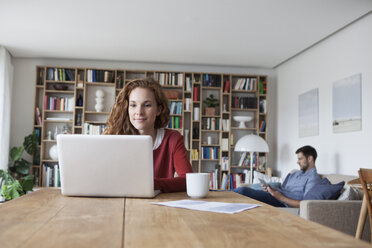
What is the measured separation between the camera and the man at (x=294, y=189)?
12.6 feet

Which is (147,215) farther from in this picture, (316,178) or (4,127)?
(4,127)

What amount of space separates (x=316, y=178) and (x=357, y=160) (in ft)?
2.35

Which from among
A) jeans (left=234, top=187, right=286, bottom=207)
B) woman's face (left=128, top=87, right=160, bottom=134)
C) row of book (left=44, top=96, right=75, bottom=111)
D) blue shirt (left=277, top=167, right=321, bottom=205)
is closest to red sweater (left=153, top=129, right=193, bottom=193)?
woman's face (left=128, top=87, right=160, bottom=134)

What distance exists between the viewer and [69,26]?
5.07 m

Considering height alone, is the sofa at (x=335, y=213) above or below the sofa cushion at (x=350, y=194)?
below

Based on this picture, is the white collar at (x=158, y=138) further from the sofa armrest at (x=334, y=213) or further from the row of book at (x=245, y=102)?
the row of book at (x=245, y=102)

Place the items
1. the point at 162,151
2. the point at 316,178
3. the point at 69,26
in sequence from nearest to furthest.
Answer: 1. the point at 162,151
2. the point at 316,178
3. the point at 69,26

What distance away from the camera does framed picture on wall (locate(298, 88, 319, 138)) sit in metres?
5.52

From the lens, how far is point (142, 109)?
1.83 m

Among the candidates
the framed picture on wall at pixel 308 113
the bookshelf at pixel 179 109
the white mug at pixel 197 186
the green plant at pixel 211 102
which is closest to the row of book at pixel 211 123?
the bookshelf at pixel 179 109

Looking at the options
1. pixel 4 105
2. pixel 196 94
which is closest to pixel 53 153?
pixel 4 105

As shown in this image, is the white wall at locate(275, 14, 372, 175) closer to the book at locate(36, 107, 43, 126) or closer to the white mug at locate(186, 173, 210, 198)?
the white mug at locate(186, 173, 210, 198)

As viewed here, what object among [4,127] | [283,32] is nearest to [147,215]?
[283,32]

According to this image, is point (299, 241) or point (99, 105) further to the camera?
point (99, 105)
